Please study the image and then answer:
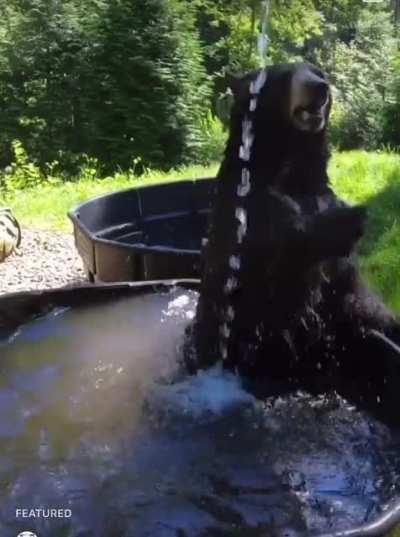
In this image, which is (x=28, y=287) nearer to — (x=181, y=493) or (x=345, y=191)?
(x=345, y=191)

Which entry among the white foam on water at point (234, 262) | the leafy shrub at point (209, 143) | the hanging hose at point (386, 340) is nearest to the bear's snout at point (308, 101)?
the white foam on water at point (234, 262)

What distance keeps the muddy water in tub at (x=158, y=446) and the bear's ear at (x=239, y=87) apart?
3.20ft

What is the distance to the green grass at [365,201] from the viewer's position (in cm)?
533

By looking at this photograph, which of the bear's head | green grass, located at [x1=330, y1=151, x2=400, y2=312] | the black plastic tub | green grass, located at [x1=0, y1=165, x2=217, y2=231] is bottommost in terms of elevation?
green grass, located at [x1=0, y1=165, x2=217, y2=231]

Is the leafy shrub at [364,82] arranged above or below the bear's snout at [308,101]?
below

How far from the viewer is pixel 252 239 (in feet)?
9.06

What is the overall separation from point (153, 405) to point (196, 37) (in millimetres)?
10817

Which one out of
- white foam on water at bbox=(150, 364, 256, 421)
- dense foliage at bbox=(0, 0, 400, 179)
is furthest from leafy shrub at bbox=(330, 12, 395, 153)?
white foam on water at bbox=(150, 364, 256, 421)

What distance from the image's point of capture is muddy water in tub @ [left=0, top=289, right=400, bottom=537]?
2.27 m

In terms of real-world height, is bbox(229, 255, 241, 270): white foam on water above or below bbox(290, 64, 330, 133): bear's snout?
below

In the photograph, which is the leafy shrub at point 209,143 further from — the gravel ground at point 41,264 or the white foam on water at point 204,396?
the white foam on water at point 204,396

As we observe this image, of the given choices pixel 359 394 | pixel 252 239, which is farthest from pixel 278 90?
pixel 359 394

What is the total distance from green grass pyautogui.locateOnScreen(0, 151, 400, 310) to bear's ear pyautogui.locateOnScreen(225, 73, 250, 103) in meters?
2.14

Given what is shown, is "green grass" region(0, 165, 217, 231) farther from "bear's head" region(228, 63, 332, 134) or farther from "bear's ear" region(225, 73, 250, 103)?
"bear's head" region(228, 63, 332, 134)
